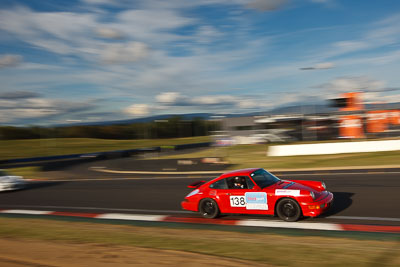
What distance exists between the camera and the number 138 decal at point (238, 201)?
8.36 meters

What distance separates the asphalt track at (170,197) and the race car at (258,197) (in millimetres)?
432

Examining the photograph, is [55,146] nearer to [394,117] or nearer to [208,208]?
[394,117]

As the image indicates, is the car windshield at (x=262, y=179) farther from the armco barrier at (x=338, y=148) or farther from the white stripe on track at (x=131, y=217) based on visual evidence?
the armco barrier at (x=338, y=148)

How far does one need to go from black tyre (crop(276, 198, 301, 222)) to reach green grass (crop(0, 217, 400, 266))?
3.54 feet

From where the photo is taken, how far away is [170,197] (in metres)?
12.1

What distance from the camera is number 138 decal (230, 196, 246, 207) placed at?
8.36m

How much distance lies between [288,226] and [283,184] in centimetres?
115

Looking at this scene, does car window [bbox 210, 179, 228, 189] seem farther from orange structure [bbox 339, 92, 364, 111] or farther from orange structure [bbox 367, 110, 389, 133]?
orange structure [bbox 339, 92, 364, 111]

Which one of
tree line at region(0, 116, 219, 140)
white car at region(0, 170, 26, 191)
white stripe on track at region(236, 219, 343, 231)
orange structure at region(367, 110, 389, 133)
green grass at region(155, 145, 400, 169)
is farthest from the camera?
tree line at region(0, 116, 219, 140)

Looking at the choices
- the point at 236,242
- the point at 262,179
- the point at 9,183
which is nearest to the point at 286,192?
the point at 262,179

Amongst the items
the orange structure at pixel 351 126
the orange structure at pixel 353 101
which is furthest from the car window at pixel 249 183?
the orange structure at pixel 353 101

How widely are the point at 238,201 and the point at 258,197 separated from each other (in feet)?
1.71

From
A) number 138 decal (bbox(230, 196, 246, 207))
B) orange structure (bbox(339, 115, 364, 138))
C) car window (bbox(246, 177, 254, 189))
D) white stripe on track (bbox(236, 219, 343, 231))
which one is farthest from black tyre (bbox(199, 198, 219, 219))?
orange structure (bbox(339, 115, 364, 138))

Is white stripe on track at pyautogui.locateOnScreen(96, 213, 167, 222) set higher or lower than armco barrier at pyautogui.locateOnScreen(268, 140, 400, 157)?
lower
